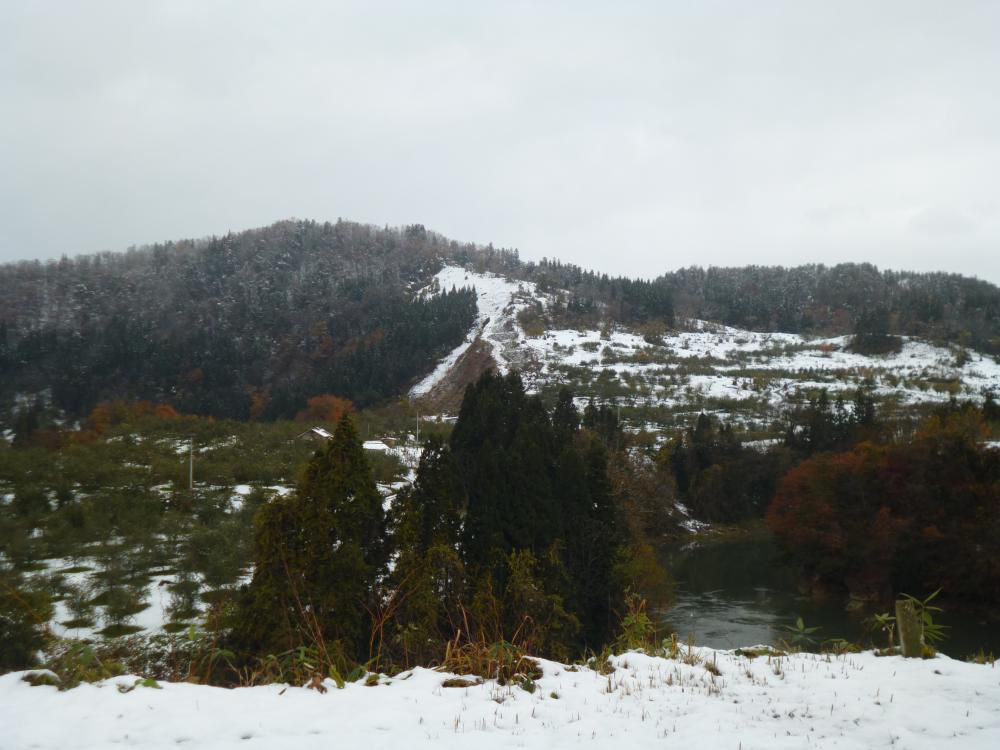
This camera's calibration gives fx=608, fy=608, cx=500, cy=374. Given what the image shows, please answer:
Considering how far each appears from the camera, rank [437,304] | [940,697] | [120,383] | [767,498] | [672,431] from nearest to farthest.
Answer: [940,697] → [767,498] → [672,431] → [120,383] → [437,304]

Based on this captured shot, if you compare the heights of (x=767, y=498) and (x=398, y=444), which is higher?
(x=398, y=444)

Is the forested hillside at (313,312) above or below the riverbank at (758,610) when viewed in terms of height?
above

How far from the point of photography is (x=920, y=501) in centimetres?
3006

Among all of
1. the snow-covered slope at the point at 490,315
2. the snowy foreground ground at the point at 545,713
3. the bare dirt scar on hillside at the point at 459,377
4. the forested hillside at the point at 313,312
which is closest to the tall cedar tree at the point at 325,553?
the snowy foreground ground at the point at 545,713

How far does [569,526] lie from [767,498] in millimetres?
42348

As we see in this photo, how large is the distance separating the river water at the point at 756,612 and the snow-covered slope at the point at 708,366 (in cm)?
4757

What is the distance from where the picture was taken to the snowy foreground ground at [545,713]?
3512mm

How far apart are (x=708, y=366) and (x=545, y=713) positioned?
4352 inches

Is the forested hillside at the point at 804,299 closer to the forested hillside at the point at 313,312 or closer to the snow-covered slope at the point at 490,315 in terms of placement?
the forested hillside at the point at 313,312

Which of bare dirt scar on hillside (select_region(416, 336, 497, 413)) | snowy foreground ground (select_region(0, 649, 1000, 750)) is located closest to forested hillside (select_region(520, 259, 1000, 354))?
bare dirt scar on hillside (select_region(416, 336, 497, 413))

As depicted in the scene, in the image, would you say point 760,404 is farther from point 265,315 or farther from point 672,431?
point 265,315

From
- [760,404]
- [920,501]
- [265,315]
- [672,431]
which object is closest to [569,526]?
[920,501]

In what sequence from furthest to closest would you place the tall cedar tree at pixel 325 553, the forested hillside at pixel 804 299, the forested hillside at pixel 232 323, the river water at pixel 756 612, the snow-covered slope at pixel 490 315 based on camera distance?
the forested hillside at pixel 804 299, the snow-covered slope at pixel 490 315, the forested hillside at pixel 232 323, the river water at pixel 756 612, the tall cedar tree at pixel 325 553

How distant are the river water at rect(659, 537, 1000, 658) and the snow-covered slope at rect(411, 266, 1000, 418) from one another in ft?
156
